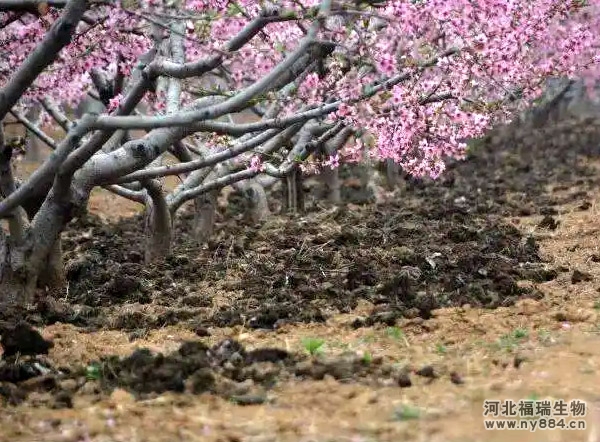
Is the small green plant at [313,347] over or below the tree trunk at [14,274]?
below

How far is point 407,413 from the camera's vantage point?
169 inches

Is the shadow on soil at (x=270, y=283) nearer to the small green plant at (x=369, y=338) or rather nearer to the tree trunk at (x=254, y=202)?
the small green plant at (x=369, y=338)

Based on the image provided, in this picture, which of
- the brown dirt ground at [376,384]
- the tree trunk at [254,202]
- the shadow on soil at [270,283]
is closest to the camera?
the brown dirt ground at [376,384]

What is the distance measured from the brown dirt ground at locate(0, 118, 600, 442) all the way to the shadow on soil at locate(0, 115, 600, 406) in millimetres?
138

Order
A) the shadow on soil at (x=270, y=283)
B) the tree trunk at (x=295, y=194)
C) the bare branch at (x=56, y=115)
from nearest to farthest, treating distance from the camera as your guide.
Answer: the shadow on soil at (x=270, y=283) → the bare branch at (x=56, y=115) → the tree trunk at (x=295, y=194)

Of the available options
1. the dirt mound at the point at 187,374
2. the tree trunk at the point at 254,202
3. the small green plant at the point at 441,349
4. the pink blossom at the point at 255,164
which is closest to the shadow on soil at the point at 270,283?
the dirt mound at the point at 187,374

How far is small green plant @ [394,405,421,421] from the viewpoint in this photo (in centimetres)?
427

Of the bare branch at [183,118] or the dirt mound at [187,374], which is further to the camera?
the bare branch at [183,118]

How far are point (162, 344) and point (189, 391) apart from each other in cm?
141

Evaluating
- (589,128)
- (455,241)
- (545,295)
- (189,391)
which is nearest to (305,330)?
(189,391)

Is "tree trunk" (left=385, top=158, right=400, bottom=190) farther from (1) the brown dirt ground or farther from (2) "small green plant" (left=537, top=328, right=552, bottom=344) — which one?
(2) "small green plant" (left=537, top=328, right=552, bottom=344)

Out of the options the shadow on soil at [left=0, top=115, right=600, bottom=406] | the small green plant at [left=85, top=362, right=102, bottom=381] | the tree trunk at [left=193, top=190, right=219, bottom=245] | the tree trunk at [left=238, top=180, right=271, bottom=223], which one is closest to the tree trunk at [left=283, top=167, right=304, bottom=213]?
the tree trunk at [left=238, top=180, right=271, bottom=223]

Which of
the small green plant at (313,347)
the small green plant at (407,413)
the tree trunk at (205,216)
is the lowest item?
the small green plant at (407,413)

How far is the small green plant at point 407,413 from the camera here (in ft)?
14.0
